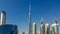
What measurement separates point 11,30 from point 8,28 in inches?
40.0

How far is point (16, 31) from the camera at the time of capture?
3133cm

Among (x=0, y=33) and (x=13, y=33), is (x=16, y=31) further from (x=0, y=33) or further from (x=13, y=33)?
(x=0, y=33)

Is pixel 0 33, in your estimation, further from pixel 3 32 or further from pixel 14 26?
pixel 14 26

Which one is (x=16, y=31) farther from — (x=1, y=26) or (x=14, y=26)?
(x=1, y=26)

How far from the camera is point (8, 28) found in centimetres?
3041

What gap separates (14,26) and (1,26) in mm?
3147

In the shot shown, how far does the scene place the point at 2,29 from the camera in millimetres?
32031

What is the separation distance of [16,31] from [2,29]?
329 cm

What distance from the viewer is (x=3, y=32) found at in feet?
102

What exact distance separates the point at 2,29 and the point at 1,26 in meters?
0.80

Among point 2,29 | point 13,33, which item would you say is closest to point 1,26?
point 2,29

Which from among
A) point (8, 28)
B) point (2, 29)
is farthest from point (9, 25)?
point (2, 29)

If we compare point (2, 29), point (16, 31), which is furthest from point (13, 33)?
point (2, 29)

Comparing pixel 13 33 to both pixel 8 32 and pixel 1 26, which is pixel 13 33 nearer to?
pixel 8 32
